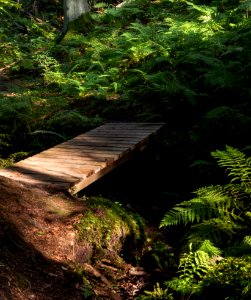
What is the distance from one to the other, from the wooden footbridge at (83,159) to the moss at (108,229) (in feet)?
1.40

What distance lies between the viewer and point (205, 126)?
5.76m

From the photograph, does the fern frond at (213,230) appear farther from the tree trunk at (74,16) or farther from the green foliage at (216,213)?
the tree trunk at (74,16)

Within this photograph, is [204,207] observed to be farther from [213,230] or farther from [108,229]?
[108,229]

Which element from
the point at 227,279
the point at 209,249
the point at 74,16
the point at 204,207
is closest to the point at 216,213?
the point at 204,207

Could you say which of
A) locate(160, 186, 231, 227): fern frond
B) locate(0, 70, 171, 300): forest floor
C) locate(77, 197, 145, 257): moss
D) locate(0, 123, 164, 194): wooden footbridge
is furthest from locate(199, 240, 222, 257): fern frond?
locate(0, 123, 164, 194): wooden footbridge

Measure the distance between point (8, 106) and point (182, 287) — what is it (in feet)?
17.3

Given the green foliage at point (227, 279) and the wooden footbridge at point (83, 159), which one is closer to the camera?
the green foliage at point (227, 279)

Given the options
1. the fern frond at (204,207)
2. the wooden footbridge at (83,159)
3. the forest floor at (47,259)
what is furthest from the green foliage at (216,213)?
the wooden footbridge at (83,159)

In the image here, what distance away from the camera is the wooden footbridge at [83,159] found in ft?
13.5

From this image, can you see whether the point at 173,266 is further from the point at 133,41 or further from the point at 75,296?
the point at 133,41

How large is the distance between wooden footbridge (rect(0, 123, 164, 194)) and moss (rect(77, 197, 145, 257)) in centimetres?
43

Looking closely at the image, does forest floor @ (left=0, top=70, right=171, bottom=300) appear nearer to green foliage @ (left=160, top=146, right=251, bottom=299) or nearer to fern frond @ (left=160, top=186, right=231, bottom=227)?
green foliage @ (left=160, top=146, right=251, bottom=299)

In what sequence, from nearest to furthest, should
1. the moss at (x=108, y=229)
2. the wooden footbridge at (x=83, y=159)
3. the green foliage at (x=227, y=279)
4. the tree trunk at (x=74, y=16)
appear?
the green foliage at (x=227, y=279), the moss at (x=108, y=229), the wooden footbridge at (x=83, y=159), the tree trunk at (x=74, y=16)

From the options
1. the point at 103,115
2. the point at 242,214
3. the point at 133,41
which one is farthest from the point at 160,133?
the point at 133,41
